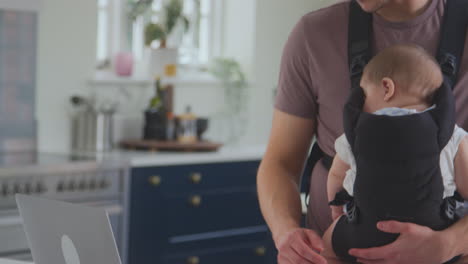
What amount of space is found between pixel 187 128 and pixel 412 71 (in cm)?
296

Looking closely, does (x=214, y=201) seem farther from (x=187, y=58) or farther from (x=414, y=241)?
(x=414, y=241)

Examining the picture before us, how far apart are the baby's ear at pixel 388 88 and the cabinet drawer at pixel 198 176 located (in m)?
2.43

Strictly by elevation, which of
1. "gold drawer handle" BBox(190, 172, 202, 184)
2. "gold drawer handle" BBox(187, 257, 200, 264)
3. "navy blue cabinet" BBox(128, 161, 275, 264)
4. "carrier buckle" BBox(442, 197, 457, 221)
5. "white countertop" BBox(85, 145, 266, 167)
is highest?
"carrier buckle" BBox(442, 197, 457, 221)

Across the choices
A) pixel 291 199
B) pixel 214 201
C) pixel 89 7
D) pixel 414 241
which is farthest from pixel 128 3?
pixel 414 241

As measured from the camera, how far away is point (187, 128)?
458 centimetres

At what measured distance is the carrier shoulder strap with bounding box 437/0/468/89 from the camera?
175 centimetres

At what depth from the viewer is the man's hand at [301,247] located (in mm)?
1655

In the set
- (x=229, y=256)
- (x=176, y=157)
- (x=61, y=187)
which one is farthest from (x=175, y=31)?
(x=61, y=187)

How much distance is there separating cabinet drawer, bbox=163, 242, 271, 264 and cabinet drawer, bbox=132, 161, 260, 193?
34 cm

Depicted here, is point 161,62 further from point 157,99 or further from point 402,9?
point 402,9

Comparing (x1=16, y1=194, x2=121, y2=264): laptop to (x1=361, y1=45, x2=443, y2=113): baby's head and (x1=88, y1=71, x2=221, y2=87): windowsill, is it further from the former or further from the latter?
(x1=88, y1=71, x2=221, y2=87): windowsill

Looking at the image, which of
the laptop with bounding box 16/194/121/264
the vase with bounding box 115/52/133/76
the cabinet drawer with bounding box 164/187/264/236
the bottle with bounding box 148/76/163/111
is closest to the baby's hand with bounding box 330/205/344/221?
the laptop with bounding box 16/194/121/264

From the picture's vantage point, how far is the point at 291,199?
6.35 ft

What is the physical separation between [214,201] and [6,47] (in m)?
1.33
